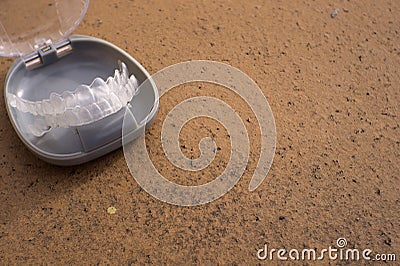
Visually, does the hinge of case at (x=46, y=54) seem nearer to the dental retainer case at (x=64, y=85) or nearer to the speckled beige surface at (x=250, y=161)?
the dental retainer case at (x=64, y=85)

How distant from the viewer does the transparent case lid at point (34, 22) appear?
42.2 inches

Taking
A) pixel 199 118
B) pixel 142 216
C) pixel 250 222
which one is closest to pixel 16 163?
pixel 142 216

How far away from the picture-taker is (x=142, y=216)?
3.31 feet

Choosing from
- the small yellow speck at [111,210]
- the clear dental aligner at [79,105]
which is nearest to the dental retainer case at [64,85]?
the clear dental aligner at [79,105]

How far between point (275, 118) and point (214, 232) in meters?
0.32

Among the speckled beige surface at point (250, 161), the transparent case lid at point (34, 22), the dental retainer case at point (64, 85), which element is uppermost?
the transparent case lid at point (34, 22)

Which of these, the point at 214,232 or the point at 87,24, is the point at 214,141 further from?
the point at 87,24

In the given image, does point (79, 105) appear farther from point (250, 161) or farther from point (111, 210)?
point (250, 161)

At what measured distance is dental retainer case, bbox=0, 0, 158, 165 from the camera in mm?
1015
